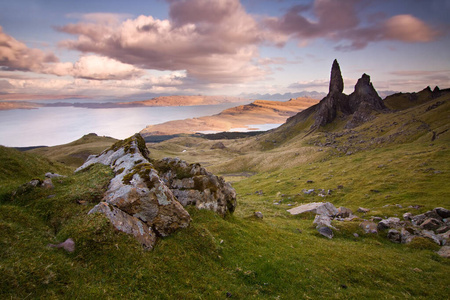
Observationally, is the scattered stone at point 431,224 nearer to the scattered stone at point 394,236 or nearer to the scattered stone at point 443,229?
the scattered stone at point 443,229

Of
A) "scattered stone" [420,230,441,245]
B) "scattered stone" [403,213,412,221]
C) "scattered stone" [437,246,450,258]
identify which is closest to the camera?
"scattered stone" [437,246,450,258]

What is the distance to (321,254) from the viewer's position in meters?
23.6

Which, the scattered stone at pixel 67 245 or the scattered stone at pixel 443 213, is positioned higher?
the scattered stone at pixel 67 245

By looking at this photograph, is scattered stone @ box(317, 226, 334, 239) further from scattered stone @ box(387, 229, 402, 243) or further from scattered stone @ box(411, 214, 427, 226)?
scattered stone @ box(411, 214, 427, 226)

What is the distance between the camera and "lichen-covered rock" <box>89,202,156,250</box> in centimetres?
1523

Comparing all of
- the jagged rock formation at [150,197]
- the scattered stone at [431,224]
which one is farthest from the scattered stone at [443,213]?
the jagged rock formation at [150,197]

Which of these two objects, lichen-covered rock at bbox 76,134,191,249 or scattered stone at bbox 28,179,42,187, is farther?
scattered stone at bbox 28,179,42,187

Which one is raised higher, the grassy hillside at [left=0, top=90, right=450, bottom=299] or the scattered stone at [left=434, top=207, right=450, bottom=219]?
the grassy hillside at [left=0, top=90, right=450, bottom=299]

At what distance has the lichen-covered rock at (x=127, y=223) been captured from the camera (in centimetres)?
1523

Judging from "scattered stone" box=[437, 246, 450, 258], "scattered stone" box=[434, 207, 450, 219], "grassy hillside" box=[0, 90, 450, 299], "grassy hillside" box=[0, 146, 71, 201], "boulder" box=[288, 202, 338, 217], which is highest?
"grassy hillside" box=[0, 146, 71, 201]

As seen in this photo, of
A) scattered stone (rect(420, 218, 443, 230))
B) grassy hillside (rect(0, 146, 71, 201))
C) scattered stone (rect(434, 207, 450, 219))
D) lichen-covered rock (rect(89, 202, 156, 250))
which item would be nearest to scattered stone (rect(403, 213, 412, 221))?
scattered stone (rect(434, 207, 450, 219))

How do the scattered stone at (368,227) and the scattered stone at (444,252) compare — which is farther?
the scattered stone at (368,227)

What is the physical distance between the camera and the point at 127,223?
51.5 ft

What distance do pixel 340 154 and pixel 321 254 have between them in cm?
9662
